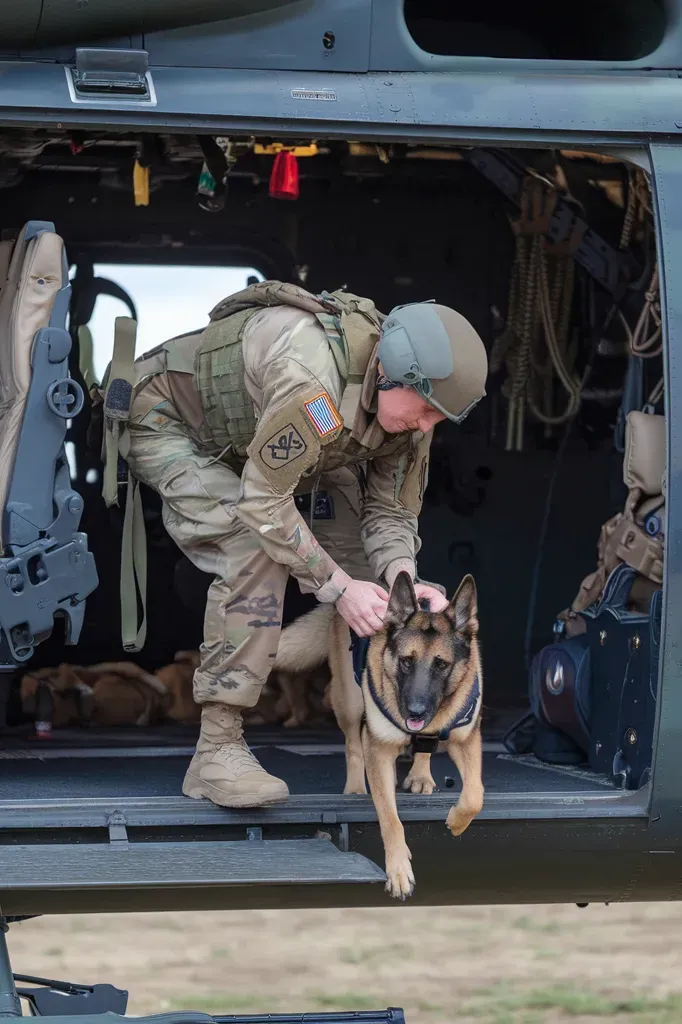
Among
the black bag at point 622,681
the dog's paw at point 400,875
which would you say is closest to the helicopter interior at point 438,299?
the black bag at point 622,681

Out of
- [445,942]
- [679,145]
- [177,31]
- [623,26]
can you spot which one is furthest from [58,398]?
[445,942]

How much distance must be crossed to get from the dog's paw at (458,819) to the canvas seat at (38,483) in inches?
38.6

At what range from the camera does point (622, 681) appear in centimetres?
392

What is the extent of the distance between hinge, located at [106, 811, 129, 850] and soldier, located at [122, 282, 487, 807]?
243 millimetres

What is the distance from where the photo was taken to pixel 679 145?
3.64 meters

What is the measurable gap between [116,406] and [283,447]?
710mm

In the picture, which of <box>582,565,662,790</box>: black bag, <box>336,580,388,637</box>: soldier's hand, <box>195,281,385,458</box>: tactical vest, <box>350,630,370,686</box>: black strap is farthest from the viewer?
<box>582,565,662,790</box>: black bag

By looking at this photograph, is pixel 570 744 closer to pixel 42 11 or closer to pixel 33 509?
pixel 33 509

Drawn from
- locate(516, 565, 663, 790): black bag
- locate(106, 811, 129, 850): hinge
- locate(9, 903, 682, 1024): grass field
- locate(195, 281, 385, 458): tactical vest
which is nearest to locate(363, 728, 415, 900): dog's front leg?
locate(106, 811, 129, 850): hinge

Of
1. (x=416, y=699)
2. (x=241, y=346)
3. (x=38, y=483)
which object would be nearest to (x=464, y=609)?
(x=416, y=699)

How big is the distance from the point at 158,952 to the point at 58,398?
267cm

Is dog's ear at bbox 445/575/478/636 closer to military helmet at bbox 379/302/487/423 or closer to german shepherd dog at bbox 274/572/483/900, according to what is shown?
german shepherd dog at bbox 274/572/483/900

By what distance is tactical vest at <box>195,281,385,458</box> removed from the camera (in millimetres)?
3488

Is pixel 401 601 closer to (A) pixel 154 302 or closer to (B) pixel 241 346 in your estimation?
(B) pixel 241 346
